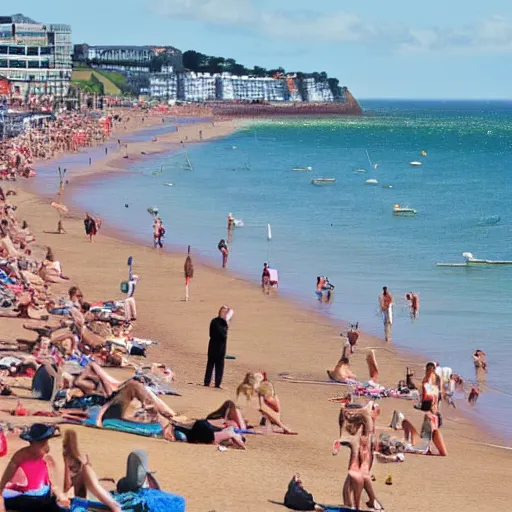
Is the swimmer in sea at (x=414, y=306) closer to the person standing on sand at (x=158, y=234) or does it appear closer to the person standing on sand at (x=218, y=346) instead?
the person standing on sand at (x=218, y=346)

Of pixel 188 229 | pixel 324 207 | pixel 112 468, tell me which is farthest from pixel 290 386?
pixel 324 207

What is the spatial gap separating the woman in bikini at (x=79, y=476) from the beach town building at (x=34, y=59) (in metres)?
136

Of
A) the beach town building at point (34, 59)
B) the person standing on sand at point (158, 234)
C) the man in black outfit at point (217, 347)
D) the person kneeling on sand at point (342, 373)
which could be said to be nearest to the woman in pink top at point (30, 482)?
the man in black outfit at point (217, 347)

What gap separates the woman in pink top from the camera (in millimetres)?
10023

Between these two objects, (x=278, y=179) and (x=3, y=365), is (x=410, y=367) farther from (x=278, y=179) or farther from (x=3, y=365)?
(x=278, y=179)

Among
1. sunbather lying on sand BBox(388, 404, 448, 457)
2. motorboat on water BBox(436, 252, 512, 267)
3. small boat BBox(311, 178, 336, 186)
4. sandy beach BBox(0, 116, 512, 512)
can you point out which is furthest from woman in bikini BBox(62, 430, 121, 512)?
small boat BBox(311, 178, 336, 186)

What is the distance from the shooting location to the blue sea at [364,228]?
25.2 m

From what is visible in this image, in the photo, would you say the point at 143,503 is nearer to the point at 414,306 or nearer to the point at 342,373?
the point at 342,373

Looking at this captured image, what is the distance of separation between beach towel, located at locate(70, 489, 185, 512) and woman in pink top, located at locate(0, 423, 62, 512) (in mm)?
265

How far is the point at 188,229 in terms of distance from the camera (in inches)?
1677

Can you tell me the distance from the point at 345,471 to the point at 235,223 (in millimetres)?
30668

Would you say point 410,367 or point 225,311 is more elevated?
point 225,311

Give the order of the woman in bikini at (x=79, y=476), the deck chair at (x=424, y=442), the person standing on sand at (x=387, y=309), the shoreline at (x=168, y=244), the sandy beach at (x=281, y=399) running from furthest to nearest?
1. the person standing on sand at (x=387, y=309)
2. the shoreline at (x=168, y=244)
3. the deck chair at (x=424, y=442)
4. the sandy beach at (x=281, y=399)
5. the woman in bikini at (x=79, y=476)

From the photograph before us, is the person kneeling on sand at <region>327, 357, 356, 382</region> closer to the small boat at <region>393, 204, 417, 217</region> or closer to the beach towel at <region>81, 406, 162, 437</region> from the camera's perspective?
the beach towel at <region>81, 406, 162, 437</region>
